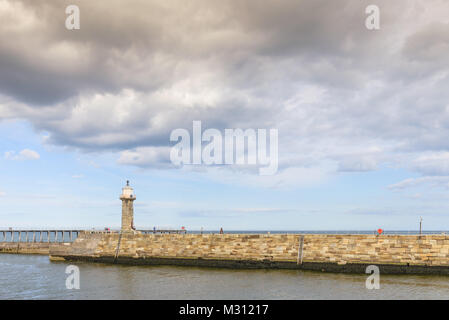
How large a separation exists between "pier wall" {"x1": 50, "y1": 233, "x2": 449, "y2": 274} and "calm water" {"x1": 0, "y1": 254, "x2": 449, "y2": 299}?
212 cm

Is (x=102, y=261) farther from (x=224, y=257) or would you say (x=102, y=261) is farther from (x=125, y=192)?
(x=224, y=257)

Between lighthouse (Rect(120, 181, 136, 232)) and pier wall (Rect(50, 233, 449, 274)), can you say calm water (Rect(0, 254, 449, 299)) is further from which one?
lighthouse (Rect(120, 181, 136, 232))

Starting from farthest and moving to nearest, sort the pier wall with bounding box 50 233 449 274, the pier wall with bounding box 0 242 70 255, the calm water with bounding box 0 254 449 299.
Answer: the pier wall with bounding box 0 242 70 255 < the pier wall with bounding box 50 233 449 274 < the calm water with bounding box 0 254 449 299

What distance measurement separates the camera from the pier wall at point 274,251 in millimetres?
38000

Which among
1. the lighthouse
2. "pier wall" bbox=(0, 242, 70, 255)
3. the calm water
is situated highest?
the lighthouse

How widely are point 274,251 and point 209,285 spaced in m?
12.7

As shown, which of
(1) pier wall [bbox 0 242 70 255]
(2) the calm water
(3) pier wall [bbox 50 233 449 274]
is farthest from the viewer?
(1) pier wall [bbox 0 242 70 255]

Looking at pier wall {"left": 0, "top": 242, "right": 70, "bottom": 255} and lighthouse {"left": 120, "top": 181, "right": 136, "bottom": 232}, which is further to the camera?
pier wall {"left": 0, "top": 242, "right": 70, "bottom": 255}

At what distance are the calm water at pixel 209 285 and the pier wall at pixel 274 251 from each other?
212 cm

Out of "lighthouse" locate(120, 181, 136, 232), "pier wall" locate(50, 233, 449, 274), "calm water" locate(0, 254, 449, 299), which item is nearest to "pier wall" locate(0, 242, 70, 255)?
"pier wall" locate(50, 233, 449, 274)

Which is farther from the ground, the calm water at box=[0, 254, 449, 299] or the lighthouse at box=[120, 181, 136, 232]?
the lighthouse at box=[120, 181, 136, 232]

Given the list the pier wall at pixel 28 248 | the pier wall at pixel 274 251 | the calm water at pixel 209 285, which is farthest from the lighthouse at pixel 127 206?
the calm water at pixel 209 285

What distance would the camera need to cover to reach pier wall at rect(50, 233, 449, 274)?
125ft
